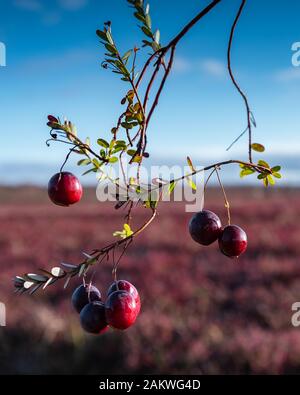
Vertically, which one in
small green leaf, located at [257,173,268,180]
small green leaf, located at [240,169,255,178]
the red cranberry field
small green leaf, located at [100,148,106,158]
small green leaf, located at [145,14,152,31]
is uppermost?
small green leaf, located at [145,14,152,31]

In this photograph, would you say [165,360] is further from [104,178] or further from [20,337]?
[104,178]

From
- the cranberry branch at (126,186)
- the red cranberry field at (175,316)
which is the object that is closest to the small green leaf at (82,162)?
the cranberry branch at (126,186)

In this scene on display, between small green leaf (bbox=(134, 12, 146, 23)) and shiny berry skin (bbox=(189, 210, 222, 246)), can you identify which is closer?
small green leaf (bbox=(134, 12, 146, 23))

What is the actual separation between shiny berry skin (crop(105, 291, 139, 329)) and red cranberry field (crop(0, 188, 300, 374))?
664 centimetres

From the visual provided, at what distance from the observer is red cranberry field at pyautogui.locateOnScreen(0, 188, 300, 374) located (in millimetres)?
7633

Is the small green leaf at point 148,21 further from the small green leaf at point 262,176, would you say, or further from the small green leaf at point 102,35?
the small green leaf at point 262,176

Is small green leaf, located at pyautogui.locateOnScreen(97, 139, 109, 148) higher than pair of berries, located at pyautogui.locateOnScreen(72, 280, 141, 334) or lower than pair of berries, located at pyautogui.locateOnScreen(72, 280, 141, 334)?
higher

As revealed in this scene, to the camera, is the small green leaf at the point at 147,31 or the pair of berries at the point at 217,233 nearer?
the small green leaf at the point at 147,31

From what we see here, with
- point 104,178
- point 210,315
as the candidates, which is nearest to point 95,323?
point 104,178

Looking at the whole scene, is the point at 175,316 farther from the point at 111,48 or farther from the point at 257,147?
the point at 111,48

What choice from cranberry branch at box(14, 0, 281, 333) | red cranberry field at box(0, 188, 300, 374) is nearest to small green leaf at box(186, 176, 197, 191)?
cranberry branch at box(14, 0, 281, 333)

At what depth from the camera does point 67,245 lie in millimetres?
15750

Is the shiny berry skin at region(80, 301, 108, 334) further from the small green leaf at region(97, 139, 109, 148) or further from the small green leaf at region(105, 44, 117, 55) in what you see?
the small green leaf at region(105, 44, 117, 55)

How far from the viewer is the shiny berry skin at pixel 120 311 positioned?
3.59 ft
